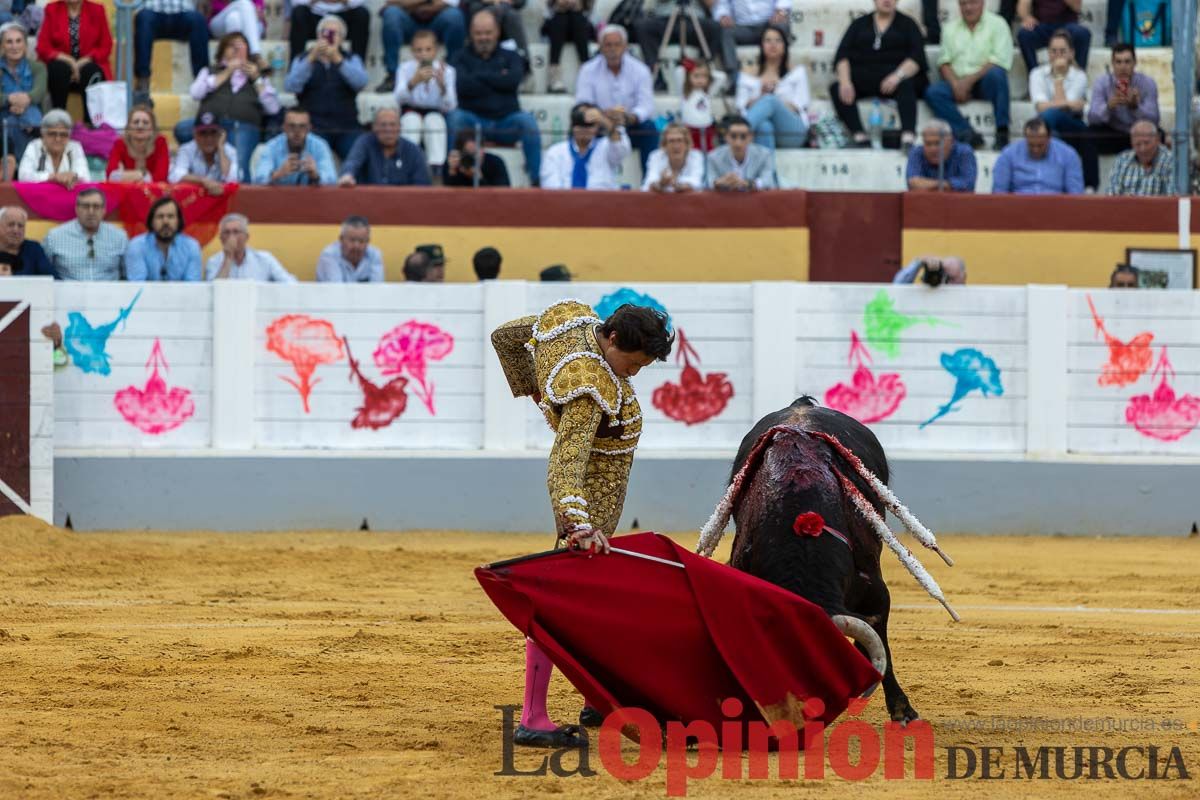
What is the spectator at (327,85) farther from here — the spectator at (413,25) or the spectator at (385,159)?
the spectator at (385,159)

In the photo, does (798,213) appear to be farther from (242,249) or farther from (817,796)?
(817,796)

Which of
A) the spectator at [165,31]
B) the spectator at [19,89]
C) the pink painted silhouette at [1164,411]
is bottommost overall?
the pink painted silhouette at [1164,411]

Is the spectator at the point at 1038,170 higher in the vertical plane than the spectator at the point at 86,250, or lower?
higher

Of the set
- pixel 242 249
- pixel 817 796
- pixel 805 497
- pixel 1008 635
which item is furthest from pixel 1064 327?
pixel 817 796

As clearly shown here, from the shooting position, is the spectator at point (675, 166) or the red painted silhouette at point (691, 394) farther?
the spectator at point (675, 166)

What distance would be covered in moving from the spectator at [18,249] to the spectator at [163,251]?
0.52 m

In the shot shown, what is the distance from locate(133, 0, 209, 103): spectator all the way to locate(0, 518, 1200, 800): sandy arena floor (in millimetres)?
4069

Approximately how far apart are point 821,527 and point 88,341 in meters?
6.85

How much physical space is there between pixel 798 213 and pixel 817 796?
8.02 m

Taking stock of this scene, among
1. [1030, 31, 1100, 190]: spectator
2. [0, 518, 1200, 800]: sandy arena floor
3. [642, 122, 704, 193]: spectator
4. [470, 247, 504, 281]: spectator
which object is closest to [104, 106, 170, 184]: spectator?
[470, 247, 504, 281]: spectator

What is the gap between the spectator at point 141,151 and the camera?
12.0m

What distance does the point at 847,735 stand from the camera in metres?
5.50

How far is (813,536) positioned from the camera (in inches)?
211

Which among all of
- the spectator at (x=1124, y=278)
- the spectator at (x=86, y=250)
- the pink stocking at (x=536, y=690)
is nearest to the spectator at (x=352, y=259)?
the spectator at (x=86, y=250)
